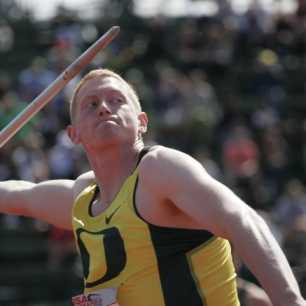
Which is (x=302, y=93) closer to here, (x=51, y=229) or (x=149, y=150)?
(x=51, y=229)

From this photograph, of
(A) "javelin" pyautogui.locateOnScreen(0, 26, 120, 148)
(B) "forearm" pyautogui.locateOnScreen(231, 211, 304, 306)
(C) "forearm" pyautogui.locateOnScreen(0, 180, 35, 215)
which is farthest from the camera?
(C) "forearm" pyautogui.locateOnScreen(0, 180, 35, 215)

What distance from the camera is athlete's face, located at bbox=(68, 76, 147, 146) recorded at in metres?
5.51

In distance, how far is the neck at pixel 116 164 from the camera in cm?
554

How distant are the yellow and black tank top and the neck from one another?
0.57 feet

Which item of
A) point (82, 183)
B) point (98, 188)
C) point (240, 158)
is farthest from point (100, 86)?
point (240, 158)

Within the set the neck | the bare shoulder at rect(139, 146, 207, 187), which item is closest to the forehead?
the neck

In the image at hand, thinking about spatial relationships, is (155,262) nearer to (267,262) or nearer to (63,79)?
(267,262)

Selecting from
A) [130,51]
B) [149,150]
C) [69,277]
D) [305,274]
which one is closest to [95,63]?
[130,51]

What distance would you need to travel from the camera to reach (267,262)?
460cm

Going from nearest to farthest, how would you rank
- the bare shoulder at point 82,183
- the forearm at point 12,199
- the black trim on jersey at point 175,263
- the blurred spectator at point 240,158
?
the black trim on jersey at point 175,263 < the bare shoulder at point 82,183 < the forearm at point 12,199 < the blurred spectator at point 240,158

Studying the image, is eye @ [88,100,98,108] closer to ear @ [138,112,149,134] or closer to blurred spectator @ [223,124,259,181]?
ear @ [138,112,149,134]

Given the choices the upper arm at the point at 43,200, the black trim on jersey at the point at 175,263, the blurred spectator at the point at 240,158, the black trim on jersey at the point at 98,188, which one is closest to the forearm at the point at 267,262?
the black trim on jersey at the point at 175,263

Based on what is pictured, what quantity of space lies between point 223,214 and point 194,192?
181 mm

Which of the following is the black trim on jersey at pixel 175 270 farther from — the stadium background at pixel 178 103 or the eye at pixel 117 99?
the stadium background at pixel 178 103
